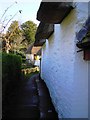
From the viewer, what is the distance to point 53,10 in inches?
263

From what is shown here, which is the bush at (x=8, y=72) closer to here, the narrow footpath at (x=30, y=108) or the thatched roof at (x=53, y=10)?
the narrow footpath at (x=30, y=108)

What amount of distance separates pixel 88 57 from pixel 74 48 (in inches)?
28.5

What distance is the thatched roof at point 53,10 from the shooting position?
6305 mm

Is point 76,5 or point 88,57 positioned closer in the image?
point 88,57

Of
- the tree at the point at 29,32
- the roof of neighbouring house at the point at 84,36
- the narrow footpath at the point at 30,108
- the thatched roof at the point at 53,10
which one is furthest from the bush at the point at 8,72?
the tree at the point at 29,32

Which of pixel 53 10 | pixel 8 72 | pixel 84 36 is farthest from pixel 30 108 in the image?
pixel 84 36

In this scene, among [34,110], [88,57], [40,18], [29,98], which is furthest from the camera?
[29,98]

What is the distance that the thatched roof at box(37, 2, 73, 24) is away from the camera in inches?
248

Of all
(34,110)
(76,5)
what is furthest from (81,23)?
(34,110)

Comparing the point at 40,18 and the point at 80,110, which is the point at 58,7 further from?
the point at 80,110

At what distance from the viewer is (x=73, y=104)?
20.6 ft

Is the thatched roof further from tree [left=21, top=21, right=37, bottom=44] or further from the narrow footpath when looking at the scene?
tree [left=21, top=21, right=37, bottom=44]

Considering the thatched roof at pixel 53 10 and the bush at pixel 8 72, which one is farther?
the bush at pixel 8 72

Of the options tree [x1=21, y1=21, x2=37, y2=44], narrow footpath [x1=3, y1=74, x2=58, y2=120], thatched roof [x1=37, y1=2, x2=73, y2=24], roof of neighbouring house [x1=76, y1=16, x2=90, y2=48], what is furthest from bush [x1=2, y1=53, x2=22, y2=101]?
tree [x1=21, y1=21, x2=37, y2=44]
